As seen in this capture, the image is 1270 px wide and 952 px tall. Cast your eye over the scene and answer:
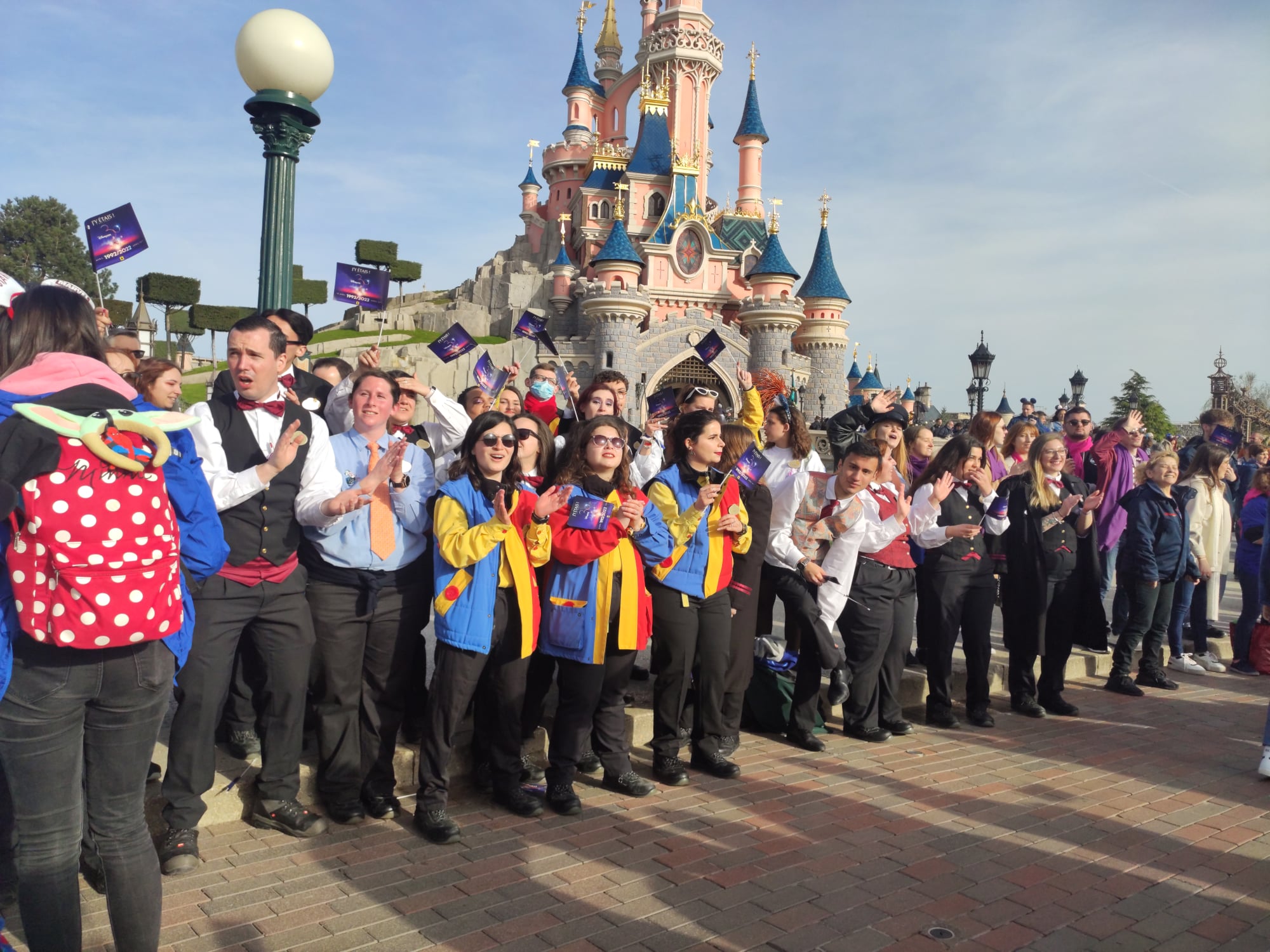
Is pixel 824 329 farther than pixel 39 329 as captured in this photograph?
Yes

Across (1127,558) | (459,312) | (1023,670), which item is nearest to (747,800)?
(1023,670)

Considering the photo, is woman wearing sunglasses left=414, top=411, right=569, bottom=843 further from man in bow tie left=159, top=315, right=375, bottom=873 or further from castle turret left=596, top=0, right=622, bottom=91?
castle turret left=596, top=0, right=622, bottom=91

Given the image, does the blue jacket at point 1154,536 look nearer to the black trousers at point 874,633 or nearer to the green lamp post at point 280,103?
the black trousers at point 874,633

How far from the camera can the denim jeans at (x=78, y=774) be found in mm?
2373

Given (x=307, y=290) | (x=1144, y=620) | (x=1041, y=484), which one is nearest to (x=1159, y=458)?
(x=1144, y=620)

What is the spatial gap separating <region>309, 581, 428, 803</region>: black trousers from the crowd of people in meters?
0.01

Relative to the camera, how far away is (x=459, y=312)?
53.5m

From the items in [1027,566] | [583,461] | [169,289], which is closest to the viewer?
[583,461]

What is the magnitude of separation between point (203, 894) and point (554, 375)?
402cm

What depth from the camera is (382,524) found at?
4.02m

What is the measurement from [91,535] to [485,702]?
7.11ft

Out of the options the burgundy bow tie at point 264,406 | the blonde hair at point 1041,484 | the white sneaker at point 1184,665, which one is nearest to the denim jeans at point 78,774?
the burgundy bow tie at point 264,406

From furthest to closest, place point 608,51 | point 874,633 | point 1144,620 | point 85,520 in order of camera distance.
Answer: point 608,51
point 1144,620
point 874,633
point 85,520

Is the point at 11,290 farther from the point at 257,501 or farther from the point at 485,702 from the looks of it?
the point at 485,702
